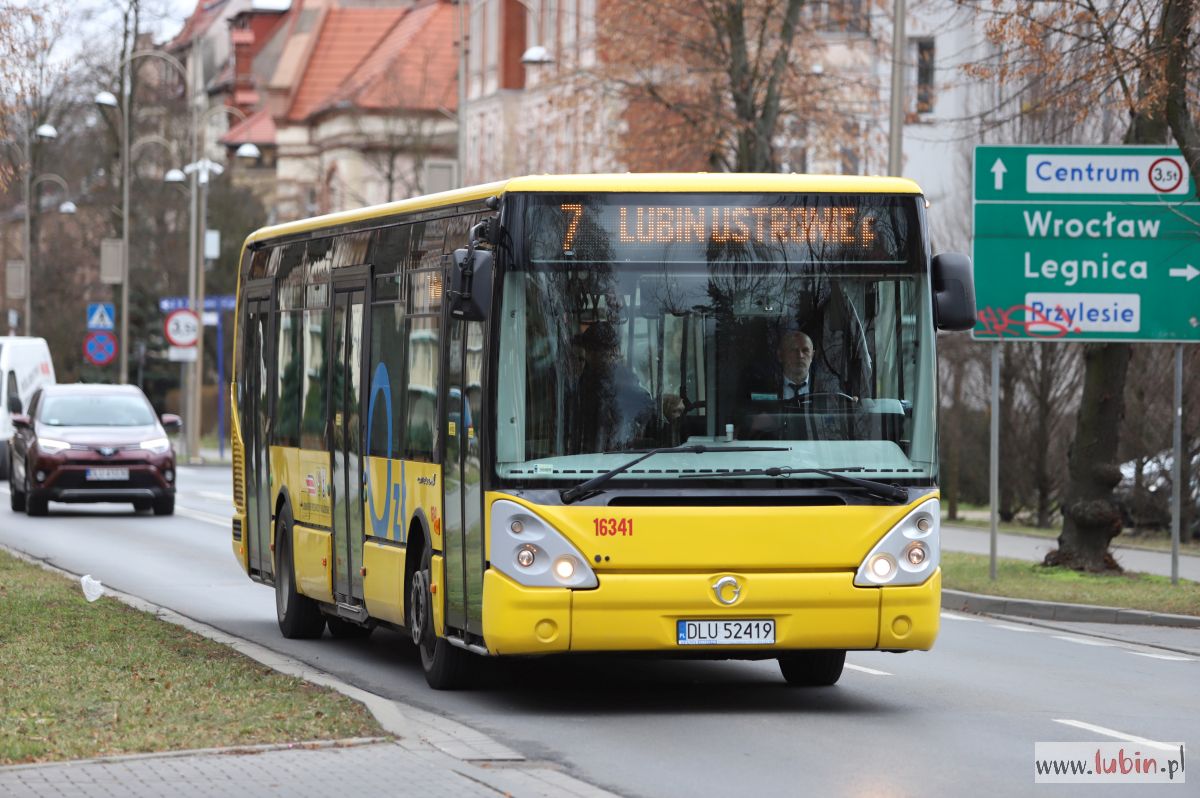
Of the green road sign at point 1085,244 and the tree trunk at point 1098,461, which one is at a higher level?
the green road sign at point 1085,244

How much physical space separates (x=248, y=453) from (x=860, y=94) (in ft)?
102

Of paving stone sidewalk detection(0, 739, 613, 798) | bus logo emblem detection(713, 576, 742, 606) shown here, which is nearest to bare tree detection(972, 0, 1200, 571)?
bus logo emblem detection(713, 576, 742, 606)

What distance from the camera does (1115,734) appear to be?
1168 centimetres

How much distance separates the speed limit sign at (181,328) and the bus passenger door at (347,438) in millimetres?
37637

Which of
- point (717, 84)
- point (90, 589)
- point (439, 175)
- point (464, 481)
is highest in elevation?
point (717, 84)

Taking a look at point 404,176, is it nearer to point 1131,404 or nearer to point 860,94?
point 860,94

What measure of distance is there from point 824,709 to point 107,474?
2114 centimetres

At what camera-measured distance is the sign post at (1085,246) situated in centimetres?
2217

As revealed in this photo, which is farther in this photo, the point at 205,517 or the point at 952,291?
the point at 205,517

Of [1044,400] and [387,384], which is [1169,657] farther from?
[1044,400]

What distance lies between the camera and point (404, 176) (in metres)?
88.1

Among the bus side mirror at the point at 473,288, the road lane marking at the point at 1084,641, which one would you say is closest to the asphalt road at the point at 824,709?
the road lane marking at the point at 1084,641

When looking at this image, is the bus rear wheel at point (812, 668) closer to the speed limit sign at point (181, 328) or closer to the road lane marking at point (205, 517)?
the road lane marking at point (205, 517)

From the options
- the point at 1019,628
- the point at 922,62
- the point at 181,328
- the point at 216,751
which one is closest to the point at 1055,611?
the point at 1019,628
